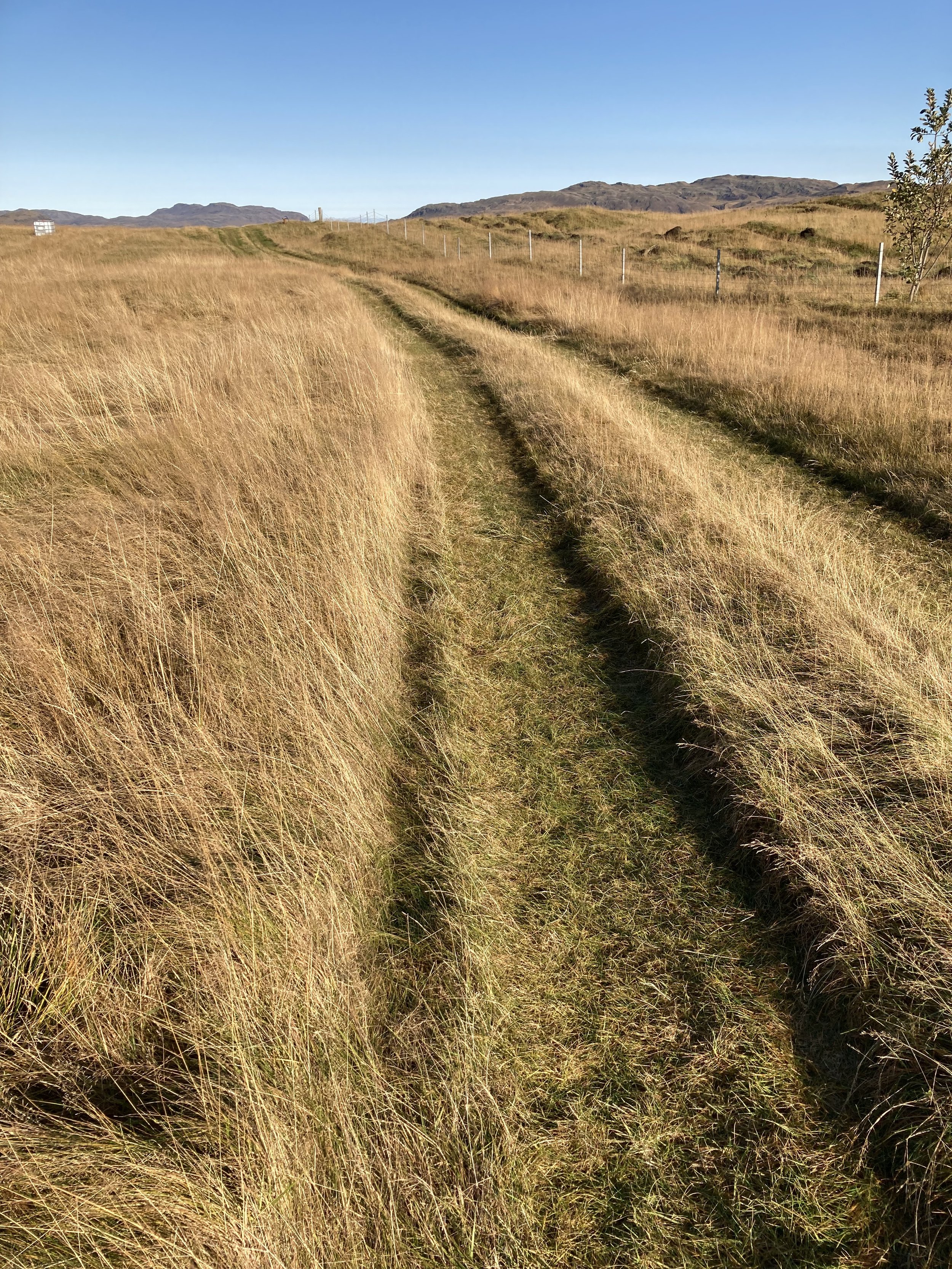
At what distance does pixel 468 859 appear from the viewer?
252 centimetres

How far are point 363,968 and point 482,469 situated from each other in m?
5.49

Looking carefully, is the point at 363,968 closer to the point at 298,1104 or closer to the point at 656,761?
the point at 298,1104

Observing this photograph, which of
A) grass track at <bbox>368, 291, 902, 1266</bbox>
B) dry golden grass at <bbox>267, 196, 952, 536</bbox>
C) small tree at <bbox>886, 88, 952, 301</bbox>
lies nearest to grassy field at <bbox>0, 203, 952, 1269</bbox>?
grass track at <bbox>368, 291, 902, 1266</bbox>

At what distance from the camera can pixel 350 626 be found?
370 centimetres

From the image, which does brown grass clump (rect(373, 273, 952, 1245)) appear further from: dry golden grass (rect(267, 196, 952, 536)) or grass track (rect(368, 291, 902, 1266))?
dry golden grass (rect(267, 196, 952, 536))

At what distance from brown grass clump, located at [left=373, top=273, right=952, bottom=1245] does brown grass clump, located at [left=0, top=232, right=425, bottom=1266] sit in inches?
52.4

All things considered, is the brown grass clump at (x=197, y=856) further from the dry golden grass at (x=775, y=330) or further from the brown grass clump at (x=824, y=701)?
the dry golden grass at (x=775, y=330)

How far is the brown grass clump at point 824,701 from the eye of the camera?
6.16 feet

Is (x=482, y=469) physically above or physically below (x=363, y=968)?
above

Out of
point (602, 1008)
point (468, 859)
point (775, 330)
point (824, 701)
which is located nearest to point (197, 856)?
point (468, 859)

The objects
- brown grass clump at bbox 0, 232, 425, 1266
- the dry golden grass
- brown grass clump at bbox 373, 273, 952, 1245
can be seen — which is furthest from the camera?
the dry golden grass

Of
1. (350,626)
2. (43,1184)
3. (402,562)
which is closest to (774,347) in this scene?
(402,562)

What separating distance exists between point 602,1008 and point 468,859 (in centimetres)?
69

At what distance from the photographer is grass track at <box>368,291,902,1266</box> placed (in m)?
1.56
